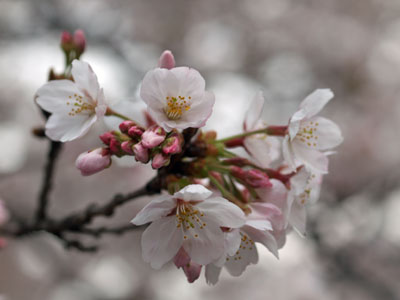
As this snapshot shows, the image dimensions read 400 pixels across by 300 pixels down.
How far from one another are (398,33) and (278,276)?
3.05 meters

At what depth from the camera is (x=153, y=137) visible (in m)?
0.53

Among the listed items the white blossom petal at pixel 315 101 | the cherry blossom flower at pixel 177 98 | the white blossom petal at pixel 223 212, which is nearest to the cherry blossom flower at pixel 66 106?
the cherry blossom flower at pixel 177 98

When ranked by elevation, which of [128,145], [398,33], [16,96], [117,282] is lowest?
[117,282]

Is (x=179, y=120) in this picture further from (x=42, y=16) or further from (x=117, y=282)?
(x=42, y=16)

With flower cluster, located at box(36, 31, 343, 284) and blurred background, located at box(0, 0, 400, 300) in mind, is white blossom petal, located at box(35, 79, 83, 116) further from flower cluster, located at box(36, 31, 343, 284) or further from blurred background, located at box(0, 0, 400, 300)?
blurred background, located at box(0, 0, 400, 300)

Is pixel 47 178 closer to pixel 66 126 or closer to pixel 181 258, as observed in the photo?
pixel 66 126

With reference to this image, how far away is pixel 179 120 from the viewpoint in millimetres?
583

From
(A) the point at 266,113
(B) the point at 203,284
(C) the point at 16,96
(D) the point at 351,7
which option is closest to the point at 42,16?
(C) the point at 16,96

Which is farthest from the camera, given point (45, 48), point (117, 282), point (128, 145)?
point (45, 48)

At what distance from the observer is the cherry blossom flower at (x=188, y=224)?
529mm

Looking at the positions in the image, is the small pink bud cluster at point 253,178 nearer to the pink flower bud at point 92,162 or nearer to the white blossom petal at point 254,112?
the white blossom petal at point 254,112

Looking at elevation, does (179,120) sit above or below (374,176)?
above

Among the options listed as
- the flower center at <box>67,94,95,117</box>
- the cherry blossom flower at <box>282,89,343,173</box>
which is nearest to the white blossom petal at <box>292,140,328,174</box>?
the cherry blossom flower at <box>282,89,343,173</box>

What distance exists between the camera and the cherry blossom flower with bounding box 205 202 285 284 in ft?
1.82
